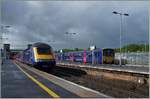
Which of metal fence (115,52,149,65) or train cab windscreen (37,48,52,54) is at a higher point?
train cab windscreen (37,48,52,54)

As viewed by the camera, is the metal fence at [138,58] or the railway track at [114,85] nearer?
the railway track at [114,85]

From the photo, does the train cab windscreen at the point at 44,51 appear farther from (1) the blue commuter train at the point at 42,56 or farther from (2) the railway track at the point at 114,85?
(2) the railway track at the point at 114,85

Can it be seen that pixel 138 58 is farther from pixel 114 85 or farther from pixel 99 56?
pixel 114 85

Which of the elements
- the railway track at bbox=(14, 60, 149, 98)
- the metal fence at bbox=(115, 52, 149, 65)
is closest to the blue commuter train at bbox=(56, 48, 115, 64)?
the metal fence at bbox=(115, 52, 149, 65)

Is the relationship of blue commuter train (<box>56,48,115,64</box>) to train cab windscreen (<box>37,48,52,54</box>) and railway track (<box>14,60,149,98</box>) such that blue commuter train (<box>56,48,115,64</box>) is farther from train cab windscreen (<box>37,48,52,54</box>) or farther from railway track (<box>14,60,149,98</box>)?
train cab windscreen (<box>37,48,52,54</box>)

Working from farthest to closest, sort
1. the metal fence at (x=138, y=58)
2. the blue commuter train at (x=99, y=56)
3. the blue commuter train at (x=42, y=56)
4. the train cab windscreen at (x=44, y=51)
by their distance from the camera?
the metal fence at (x=138, y=58) < the blue commuter train at (x=99, y=56) < the train cab windscreen at (x=44, y=51) < the blue commuter train at (x=42, y=56)

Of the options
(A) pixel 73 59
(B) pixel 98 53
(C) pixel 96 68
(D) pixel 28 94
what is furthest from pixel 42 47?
(A) pixel 73 59

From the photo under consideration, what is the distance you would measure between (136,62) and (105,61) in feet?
29.1

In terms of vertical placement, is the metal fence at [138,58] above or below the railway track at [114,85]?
above

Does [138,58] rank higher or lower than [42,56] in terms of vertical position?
lower

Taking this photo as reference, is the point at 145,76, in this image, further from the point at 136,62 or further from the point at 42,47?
the point at 136,62

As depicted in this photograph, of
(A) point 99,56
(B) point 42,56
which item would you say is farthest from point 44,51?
(A) point 99,56

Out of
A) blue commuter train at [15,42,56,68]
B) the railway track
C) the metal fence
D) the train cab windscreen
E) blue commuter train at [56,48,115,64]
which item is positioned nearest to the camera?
the railway track

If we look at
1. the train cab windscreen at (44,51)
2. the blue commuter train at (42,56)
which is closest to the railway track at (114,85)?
the blue commuter train at (42,56)
